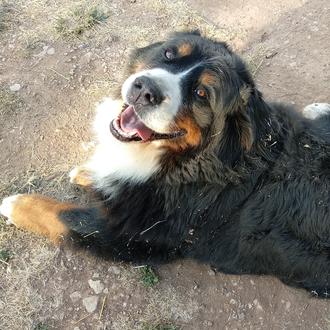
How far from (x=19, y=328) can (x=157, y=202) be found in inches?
64.8

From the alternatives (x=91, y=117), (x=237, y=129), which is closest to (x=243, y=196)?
(x=237, y=129)

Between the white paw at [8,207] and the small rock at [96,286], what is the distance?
0.95m

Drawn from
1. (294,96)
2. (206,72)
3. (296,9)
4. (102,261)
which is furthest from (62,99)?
(296,9)

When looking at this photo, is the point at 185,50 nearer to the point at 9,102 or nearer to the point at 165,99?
the point at 165,99

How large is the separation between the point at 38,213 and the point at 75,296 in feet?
2.71

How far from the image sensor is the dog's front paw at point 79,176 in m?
4.75

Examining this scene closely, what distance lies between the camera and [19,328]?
13.5 ft

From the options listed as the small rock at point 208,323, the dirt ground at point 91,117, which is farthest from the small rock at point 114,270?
the small rock at point 208,323

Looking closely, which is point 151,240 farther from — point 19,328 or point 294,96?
point 294,96

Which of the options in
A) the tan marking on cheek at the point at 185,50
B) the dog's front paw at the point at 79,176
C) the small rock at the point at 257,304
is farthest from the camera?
the dog's front paw at the point at 79,176

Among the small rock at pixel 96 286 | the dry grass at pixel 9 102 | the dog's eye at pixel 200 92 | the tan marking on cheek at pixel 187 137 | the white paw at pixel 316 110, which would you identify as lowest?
the small rock at pixel 96 286

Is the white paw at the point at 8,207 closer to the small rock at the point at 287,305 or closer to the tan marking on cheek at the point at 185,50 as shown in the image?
the tan marking on cheek at the point at 185,50

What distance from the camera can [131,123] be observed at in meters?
3.87

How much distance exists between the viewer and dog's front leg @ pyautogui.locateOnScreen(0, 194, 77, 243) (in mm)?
4312
